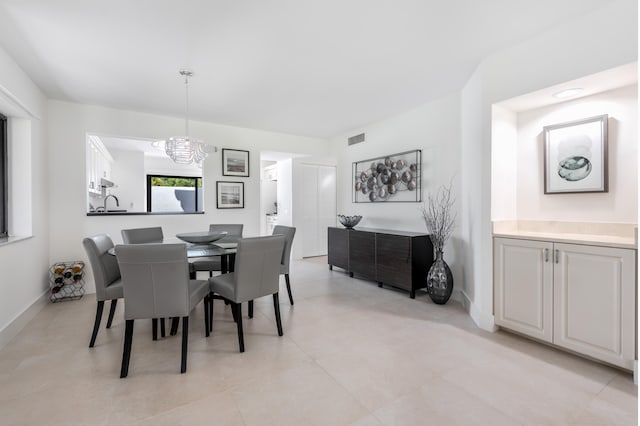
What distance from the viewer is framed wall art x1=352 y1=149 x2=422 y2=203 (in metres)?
4.15

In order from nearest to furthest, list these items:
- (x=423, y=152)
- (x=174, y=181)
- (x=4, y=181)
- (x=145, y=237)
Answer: (x=4, y=181), (x=145, y=237), (x=423, y=152), (x=174, y=181)

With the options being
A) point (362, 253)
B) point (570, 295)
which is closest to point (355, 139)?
point (362, 253)

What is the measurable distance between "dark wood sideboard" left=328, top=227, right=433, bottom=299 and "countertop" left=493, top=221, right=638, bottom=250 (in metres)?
1.08

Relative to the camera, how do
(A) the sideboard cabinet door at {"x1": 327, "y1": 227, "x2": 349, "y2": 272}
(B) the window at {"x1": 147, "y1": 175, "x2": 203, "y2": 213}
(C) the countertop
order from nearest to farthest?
1. (C) the countertop
2. (A) the sideboard cabinet door at {"x1": 327, "y1": 227, "x2": 349, "y2": 272}
3. (B) the window at {"x1": 147, "y1": 175, "x2": 203, "y2": 213}

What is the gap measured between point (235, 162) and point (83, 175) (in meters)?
2.03

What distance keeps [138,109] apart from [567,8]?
464cm

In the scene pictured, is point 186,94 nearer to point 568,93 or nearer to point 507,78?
point 507,78

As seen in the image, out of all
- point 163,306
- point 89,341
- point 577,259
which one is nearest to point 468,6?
point 577,259

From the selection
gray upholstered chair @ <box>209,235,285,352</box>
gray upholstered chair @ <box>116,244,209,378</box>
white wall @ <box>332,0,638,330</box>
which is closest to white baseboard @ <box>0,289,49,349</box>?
gray upholstered chair @ <box>116,244,209,378</box>

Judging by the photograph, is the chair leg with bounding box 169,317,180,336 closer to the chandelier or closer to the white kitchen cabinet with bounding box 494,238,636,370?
the chandelier

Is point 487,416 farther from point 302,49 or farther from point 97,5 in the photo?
point 97,5

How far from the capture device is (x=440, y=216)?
3.80 m

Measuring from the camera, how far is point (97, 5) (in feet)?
6.37

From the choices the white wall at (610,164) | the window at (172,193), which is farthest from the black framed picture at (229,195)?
the white wall at (610,164)
